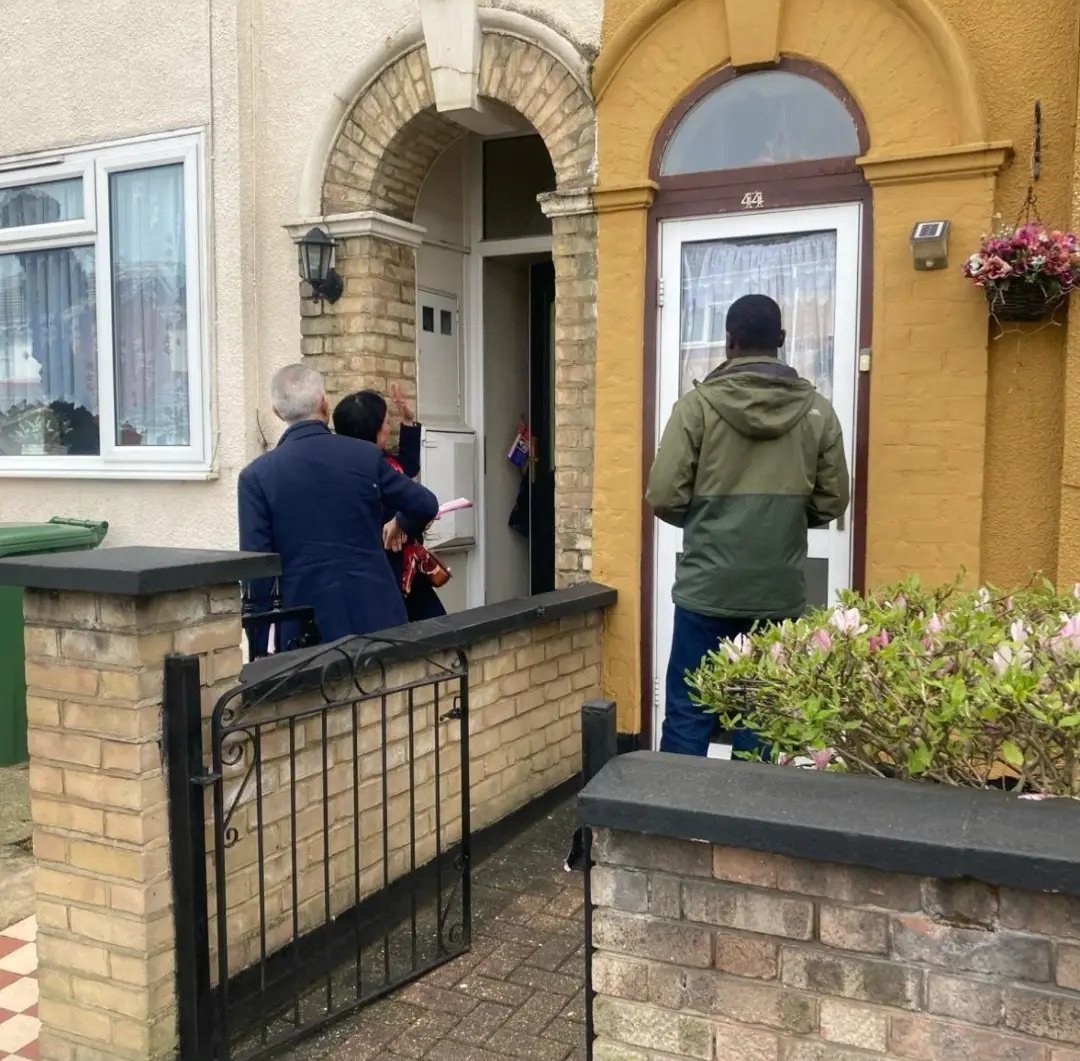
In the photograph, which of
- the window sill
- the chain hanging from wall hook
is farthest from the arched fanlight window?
the window sill

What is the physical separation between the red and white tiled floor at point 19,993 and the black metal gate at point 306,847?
600mm

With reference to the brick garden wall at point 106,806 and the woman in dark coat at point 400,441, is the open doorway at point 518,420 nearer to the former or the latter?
the woman in dark coat at point 400,441

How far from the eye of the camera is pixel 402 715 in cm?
381

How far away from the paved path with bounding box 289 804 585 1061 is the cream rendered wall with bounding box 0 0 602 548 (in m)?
3.10

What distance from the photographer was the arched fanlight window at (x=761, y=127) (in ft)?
15.7

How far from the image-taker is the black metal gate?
281 centimetres

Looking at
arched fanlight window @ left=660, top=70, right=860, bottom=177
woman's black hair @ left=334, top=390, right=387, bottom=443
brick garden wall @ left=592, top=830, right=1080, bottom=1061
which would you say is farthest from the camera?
arched fanlight window @ left=660, top=70, right=860, bottom=177

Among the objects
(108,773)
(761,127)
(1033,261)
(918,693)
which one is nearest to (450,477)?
(761,127)

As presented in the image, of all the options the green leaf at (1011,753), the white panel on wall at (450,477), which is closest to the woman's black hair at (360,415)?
the white panel on wall at (450,477)

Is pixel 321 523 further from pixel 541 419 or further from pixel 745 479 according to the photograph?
pixel 541 419

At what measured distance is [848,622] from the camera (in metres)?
2.47

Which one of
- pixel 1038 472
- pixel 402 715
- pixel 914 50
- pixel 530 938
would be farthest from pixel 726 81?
pixel 530 938

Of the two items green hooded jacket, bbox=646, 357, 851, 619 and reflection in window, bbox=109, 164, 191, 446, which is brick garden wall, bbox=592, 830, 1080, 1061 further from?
reflection in window, bbox=109, 164, 191, 446

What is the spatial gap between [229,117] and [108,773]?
4.32m
